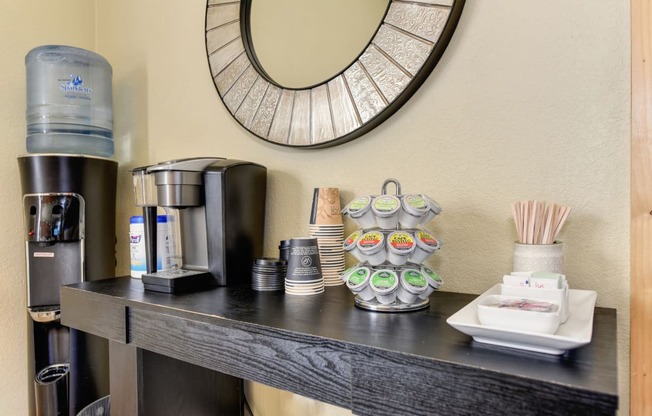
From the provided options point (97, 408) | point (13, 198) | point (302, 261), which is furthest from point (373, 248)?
point (13, 198)

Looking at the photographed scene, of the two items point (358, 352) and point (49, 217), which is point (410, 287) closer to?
point (358, 352)

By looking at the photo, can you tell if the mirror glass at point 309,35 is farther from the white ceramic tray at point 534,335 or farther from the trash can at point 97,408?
the trash can at point 97,408

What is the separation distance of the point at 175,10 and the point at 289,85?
28.6 inches

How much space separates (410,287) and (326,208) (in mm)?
379

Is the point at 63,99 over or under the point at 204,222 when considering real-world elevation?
over

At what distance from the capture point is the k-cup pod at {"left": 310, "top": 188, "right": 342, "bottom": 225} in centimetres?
111

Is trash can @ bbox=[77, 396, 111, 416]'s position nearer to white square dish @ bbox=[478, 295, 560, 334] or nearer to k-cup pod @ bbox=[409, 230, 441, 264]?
k-cup pod @ bbox=[409, 230, 441, 264]

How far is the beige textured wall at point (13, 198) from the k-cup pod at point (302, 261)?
1.36m

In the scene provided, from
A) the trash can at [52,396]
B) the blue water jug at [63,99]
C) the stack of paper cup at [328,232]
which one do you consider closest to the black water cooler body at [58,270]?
the trash can at [52,396]

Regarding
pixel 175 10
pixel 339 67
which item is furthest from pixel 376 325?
pixel 175 10

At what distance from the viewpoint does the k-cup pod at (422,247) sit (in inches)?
32.9

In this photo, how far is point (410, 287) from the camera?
810mm

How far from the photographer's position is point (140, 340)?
3.18 ft

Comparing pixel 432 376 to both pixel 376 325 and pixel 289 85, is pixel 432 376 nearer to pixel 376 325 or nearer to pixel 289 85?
pixel 376 325
